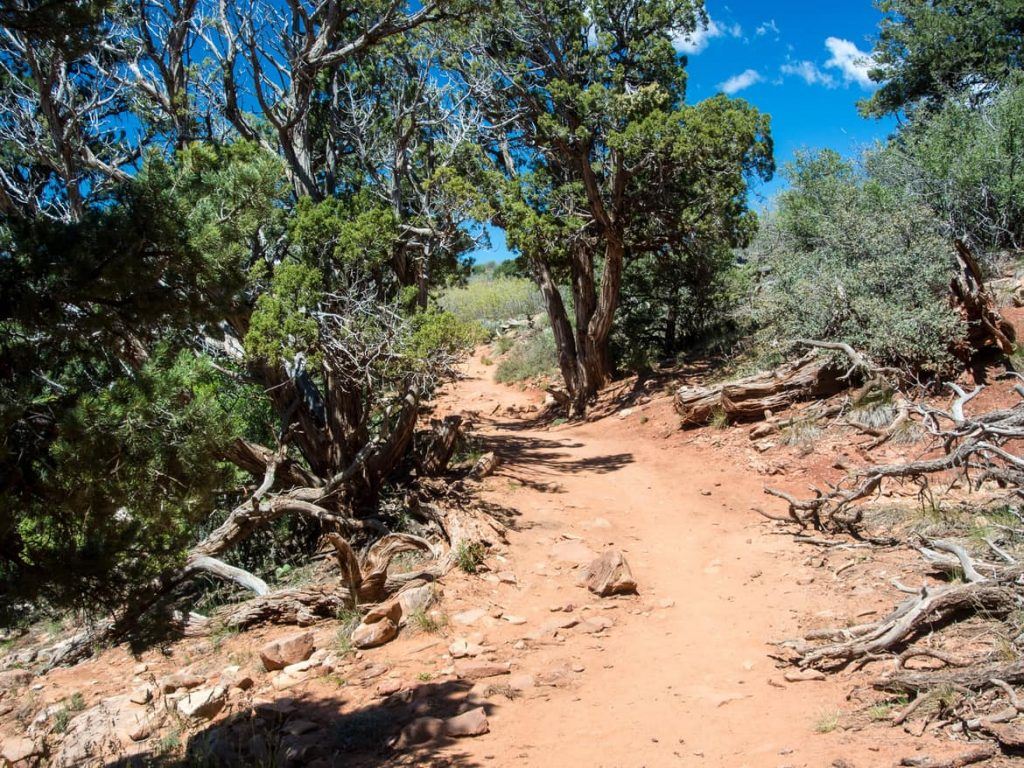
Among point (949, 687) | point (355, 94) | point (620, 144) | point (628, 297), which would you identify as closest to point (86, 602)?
point (949, 687)

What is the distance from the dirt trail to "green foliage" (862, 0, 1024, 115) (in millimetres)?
15238

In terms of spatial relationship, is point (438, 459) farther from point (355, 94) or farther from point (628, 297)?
point (628, 297)

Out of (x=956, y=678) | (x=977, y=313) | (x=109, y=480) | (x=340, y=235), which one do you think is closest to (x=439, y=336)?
(x=340, y=235)

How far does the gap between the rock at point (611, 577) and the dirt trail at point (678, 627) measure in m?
0.19

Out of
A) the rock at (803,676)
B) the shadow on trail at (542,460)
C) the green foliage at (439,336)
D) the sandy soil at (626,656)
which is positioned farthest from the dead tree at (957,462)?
the green foliage at (439,336)

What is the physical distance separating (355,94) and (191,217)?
9.31 meters

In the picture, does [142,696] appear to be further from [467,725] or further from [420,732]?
[467,725]

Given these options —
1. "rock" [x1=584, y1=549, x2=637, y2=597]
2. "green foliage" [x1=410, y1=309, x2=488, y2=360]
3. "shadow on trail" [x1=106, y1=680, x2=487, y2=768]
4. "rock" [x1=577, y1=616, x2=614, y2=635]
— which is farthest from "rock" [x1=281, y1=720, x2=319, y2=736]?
"green foliage" [x1=410, y1=309, x2=488, y2=360]

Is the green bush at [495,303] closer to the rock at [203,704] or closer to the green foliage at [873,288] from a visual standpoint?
the green foliage at [873,288]

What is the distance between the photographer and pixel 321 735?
4.51m

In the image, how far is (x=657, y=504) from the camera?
30.8 feet

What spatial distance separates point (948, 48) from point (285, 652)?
22279 millimetres

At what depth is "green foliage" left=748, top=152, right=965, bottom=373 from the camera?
10.0 meters

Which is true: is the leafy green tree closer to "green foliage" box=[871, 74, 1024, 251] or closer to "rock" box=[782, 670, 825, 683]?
"green foliage" box=[871, 74, 1024, 251]
